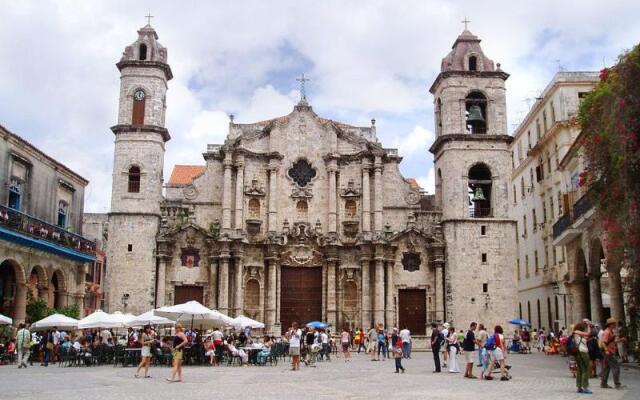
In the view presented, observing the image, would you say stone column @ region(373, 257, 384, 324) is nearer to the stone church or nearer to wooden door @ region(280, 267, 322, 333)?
the stone church

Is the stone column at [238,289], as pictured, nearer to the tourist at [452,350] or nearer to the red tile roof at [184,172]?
the red tile roof at [184,172]

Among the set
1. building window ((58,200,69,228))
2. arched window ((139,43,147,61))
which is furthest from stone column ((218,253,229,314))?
arched window ((139,43,147,61))

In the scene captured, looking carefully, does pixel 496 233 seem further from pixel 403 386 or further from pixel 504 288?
pixel 403 386

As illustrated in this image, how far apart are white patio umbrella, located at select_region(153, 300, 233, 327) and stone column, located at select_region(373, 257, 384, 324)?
1105 centimetres

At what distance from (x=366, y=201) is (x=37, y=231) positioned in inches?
657

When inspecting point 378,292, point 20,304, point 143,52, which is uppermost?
point 143,52

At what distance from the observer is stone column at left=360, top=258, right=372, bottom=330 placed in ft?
121

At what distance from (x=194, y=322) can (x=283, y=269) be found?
1118 cm

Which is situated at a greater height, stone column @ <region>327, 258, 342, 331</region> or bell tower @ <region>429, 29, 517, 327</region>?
bell tower @ <region>429, 29, 517, 327</region>

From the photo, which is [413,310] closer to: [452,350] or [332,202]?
[332,202]

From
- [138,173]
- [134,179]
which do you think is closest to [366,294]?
[138,173]

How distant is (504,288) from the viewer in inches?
1454

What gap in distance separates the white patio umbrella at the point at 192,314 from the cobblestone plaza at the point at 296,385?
9.92 ft

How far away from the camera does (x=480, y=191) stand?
38.2m
